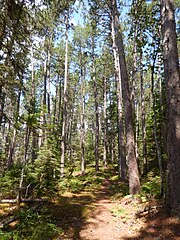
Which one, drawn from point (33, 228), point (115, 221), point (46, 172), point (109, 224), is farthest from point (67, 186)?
point (33, 228)

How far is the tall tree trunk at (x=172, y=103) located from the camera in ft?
17.3

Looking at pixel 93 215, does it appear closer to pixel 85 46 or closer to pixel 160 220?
pixel 160 220

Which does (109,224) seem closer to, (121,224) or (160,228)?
(121,224)

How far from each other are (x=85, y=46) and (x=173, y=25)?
1678 centimetres

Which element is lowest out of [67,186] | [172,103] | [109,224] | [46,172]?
[109,224]

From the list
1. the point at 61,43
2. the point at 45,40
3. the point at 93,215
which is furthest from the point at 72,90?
the point at 93,215

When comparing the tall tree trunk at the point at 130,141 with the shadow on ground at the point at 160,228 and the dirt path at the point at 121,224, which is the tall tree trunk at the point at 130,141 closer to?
the dirt path at the point at 121,224

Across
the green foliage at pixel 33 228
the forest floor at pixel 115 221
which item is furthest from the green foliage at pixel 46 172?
the green foliage at pixel 33 228

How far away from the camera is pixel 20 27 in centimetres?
641

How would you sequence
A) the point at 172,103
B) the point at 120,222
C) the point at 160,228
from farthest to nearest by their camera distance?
the point at 120,222 → the point at 172,103 → the point at 160,228

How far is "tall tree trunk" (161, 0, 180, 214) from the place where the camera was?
5.28 metres

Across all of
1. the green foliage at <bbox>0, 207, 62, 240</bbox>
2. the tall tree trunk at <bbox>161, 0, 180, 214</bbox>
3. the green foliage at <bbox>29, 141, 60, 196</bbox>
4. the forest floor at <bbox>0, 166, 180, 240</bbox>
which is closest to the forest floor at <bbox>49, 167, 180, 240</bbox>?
the forest floor at <bbox>0, 166, 180, 240</bbox>

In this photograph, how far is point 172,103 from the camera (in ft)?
18.5

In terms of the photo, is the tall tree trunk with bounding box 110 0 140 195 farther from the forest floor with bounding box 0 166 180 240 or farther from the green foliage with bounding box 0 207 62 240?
the green foliage with bounding box 0 207 62 240
